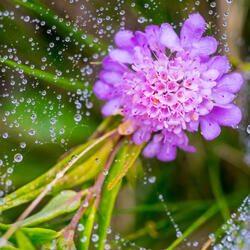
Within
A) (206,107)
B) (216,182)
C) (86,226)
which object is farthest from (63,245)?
(216,182)

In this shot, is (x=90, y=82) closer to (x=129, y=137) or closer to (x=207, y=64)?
(x=129, y=137)

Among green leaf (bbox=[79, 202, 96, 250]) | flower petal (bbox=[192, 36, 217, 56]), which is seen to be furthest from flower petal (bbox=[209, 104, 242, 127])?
green leaf (bbox=[79, 202, 96, 250])

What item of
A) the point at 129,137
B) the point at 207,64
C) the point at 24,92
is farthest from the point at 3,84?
the point at 207,64

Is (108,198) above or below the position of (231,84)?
below

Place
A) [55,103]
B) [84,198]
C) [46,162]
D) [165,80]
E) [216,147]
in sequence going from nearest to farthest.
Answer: [165,80] < [84,198] < [55,103] < [46,162] < [216,147]

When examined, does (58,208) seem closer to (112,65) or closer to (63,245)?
(63,245)
